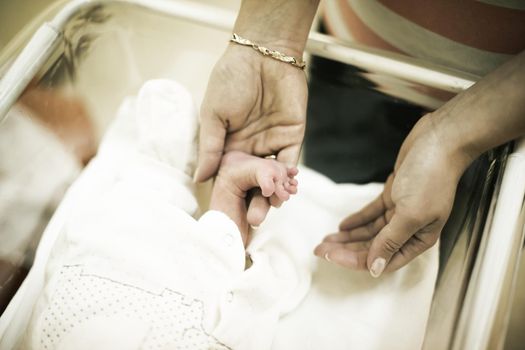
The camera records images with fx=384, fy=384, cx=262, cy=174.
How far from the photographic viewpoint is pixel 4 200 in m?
0.58

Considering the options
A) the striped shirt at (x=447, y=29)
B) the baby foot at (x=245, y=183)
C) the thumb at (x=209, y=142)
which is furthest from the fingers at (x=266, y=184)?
the striped shirt at (x=447, y=29)

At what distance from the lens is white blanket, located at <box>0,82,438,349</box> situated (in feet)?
1.52

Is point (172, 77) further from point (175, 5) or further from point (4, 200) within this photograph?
Answer: point (4, 200)

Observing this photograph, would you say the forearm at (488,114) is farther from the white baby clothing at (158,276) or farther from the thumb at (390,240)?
the white baby clothing at (158,276)

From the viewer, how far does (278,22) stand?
23.5 inches

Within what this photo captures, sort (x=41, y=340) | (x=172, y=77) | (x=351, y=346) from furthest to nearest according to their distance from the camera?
1. (x=172, y=77)
2. (x=351, y=346)
3. (x=41, y=340)

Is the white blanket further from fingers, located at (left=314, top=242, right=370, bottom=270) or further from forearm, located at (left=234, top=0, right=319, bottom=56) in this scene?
forearm, located at (left=234, top=0, right=319, bottom=56)

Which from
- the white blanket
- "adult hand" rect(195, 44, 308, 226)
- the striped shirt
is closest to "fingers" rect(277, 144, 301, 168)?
"adult hand" rect(195, 44, 308, 226)

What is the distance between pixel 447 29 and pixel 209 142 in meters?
0.38

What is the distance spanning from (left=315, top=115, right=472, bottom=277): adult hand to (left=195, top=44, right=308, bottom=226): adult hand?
166 mm

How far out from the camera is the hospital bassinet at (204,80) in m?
0.44

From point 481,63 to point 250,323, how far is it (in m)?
0.49

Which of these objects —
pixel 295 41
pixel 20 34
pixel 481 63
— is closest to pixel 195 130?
pixel 295 41

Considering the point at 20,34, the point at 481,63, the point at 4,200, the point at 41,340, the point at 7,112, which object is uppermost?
the point at 481,63
